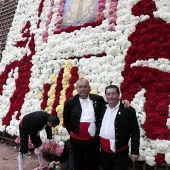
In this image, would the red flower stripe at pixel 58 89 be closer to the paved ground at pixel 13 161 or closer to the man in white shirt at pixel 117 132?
the paved ground at pixel 13 161

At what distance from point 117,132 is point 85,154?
896 mm

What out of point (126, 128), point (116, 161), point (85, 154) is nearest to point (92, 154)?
point (85, 154)

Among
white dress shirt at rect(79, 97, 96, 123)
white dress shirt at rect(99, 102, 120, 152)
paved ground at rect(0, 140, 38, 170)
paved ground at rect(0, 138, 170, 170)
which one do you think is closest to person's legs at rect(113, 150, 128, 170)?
white dress shirt at rect(99, 102, 120, 152)

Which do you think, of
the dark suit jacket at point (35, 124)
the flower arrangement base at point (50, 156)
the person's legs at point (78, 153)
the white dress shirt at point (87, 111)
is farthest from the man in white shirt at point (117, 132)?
the flower arrangement base at point (50, 156)

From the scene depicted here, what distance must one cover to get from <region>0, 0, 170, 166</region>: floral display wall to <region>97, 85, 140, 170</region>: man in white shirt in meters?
0.98

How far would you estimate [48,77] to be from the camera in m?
5.84

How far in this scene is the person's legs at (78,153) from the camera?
352 cm

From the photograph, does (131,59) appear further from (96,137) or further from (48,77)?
(48,77)

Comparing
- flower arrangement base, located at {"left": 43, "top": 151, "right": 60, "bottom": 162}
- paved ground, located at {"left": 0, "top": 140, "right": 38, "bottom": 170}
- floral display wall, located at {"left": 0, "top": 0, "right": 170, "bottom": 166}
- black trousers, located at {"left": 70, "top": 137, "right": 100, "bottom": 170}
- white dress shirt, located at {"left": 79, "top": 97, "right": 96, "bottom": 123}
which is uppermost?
floral display wall, located at {"left": 0, "top": 0, "right": 170, "bottom": 166}

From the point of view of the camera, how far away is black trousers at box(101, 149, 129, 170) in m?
3.02

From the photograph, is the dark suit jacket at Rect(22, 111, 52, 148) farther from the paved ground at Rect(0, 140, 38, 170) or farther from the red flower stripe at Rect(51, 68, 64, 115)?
the red flower stripe at Rect(51, 68, 64, 115)

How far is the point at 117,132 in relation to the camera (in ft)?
9.78

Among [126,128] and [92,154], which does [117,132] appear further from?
[92,154]

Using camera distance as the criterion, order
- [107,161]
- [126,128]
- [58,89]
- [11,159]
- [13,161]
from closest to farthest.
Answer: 1. [126,128]
2. [107,161]
3. [13,161]
4. [11,159]
5. [58,89]
